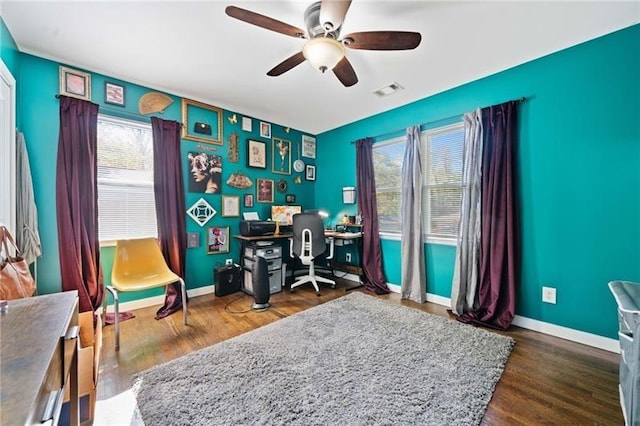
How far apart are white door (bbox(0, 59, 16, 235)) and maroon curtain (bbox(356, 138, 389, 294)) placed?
3.48 meters

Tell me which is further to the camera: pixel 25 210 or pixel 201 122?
pixel 201 122

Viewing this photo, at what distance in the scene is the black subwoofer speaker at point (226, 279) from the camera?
3100 millimetres

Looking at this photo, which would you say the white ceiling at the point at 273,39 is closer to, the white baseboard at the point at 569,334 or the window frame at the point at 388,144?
the window frame at the point at 388,144

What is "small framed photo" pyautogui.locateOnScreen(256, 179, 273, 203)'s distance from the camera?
149 inches

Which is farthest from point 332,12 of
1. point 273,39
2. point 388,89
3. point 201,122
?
→ point 201,122

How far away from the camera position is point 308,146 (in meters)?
4.47

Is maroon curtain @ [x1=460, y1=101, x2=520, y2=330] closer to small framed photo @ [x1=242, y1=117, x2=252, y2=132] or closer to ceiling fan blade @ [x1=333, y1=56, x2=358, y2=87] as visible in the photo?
ceiling fan blade @ [x1=333, y1=56, x2=358, y2=87]

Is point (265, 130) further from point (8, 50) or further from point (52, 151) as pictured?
point (8, 50)

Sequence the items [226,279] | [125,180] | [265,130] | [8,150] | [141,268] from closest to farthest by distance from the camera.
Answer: [8,150]
[141,268]
[125,180]
[226,279]
[265,130]

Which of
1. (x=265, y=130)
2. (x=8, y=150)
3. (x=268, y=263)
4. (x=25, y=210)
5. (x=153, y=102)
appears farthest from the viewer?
(x=265, y=130)

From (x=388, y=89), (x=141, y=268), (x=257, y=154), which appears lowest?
(x=141, y=268)

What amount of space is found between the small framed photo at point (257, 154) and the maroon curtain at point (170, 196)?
0.94 metres

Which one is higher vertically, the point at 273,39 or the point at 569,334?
the point at 273,39

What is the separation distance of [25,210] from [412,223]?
12.3 feet
